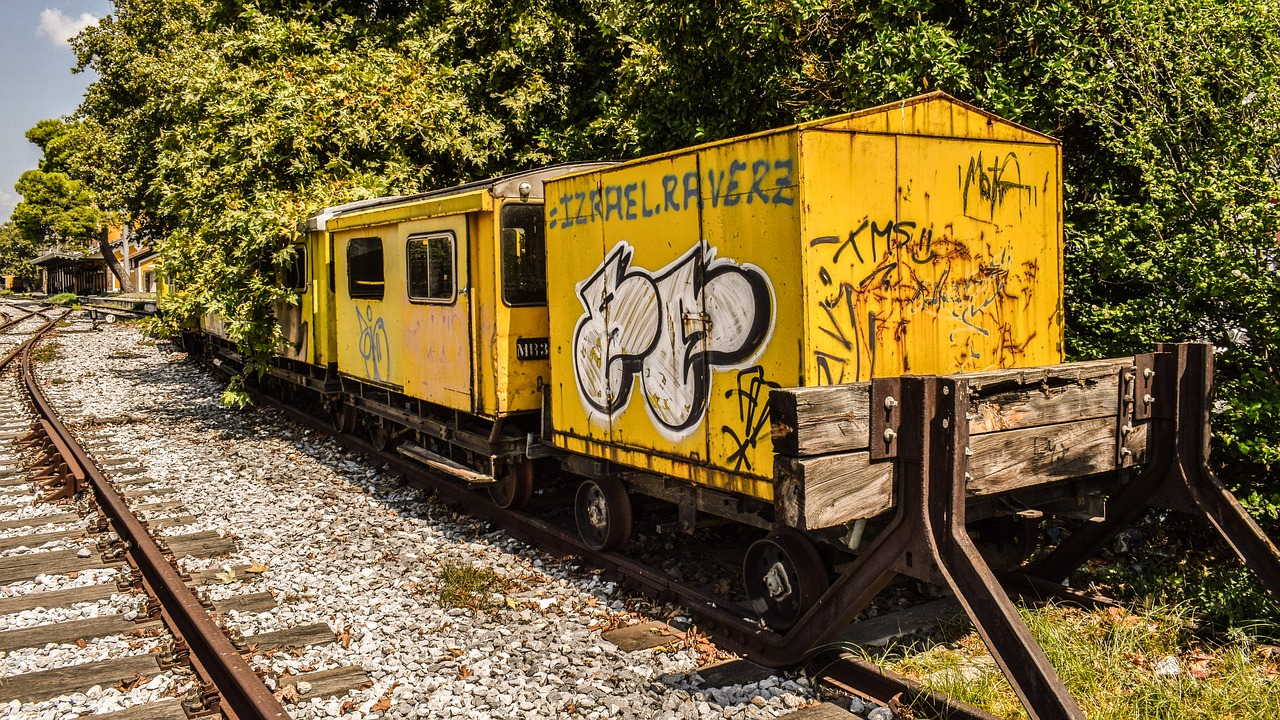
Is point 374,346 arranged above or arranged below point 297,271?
below

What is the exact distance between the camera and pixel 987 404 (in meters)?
4.41

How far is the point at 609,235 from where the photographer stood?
6422 mm

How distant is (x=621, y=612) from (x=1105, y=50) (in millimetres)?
5339

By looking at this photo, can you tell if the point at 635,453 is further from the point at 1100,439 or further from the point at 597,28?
the point at 597,28

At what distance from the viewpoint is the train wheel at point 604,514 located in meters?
6.93

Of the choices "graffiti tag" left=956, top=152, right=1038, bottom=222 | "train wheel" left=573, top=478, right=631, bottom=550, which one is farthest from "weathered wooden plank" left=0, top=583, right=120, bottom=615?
"graffiti tag" left=956, top=152, right=1038, bottom=222

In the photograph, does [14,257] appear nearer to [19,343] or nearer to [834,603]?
[19,343]

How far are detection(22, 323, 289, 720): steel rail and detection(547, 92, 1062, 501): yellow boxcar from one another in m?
2.65

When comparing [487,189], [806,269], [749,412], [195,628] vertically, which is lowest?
[195,628]

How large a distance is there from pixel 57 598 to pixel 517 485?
3.50 m

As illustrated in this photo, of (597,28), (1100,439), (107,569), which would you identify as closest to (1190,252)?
(1100,439)

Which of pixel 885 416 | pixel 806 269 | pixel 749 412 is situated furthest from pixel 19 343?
pixel 885 416

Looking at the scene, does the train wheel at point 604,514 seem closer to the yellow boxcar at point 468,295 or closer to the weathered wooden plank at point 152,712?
the yellow boxcar at point 468,295

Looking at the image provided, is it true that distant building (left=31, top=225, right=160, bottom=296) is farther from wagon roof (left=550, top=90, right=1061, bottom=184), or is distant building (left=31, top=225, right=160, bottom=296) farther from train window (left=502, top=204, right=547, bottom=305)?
wagon roof (left=550, top=90, right=1061, bottom=184)
